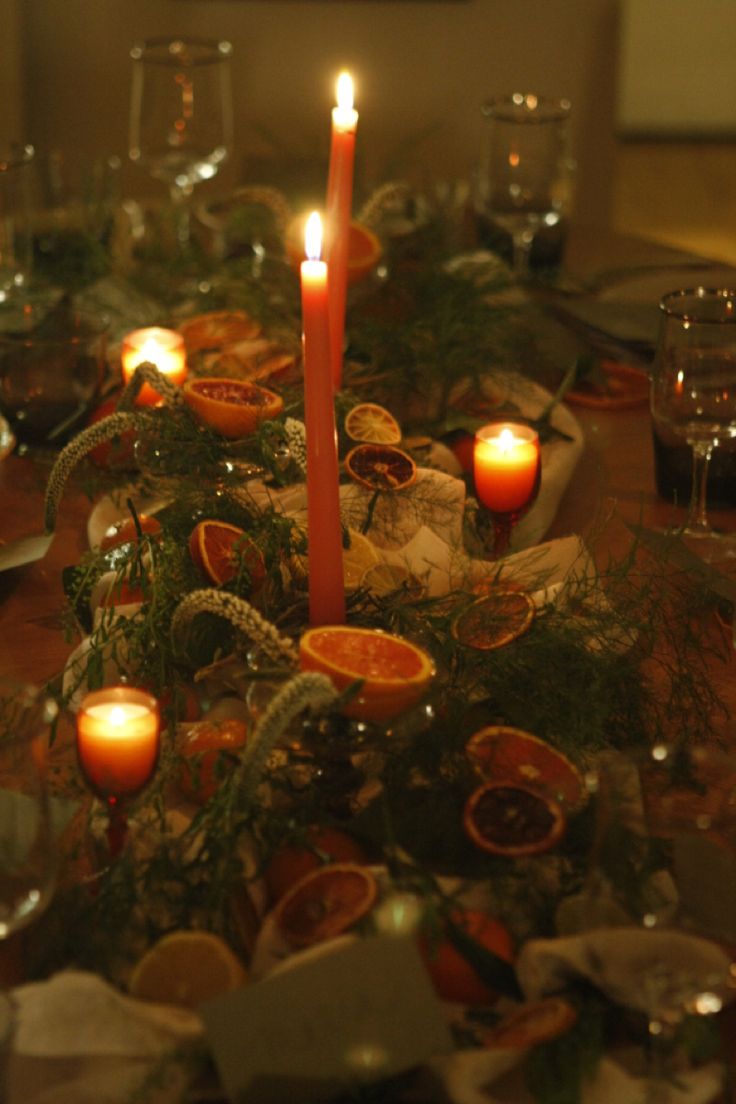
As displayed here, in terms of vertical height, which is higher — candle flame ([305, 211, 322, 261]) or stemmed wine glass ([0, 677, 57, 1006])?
candle flame ([305, 211, 322, 261])

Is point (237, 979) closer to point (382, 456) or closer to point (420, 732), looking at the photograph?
point (420, 732)

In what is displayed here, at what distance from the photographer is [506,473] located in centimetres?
99

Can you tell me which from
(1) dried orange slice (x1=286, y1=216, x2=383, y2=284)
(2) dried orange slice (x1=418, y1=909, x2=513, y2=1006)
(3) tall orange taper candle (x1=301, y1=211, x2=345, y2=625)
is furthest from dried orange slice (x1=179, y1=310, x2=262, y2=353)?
(2) dried orange slice (x1=418, y1=909, x2=513, y2=1006)

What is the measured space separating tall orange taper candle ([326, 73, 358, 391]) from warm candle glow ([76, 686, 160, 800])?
51 cm

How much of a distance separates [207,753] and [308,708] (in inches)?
3.1

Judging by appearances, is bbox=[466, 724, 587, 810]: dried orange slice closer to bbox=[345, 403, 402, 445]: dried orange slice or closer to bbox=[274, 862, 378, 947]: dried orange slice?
bbox=[274, 862, 378, 947]: dried orange slice

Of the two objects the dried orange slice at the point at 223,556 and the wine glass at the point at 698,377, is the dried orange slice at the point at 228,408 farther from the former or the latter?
the wine glass at the point at 698,377

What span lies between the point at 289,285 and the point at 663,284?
0.42 meters

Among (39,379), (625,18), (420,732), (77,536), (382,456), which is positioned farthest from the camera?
(625,18)

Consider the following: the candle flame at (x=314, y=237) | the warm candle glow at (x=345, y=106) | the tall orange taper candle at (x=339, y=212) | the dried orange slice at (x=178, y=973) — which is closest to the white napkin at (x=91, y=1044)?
the dried orange slice at (x=178, y=973)

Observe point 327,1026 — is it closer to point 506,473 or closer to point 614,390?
point 506,473

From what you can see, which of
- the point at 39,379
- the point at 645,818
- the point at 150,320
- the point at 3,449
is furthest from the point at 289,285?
the point at 645,818

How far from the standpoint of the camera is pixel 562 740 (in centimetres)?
76

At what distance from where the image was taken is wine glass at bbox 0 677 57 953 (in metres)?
0.60
